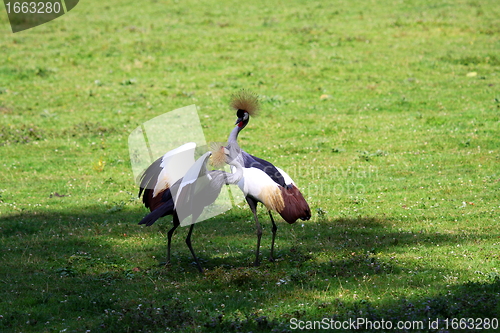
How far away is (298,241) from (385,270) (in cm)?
254

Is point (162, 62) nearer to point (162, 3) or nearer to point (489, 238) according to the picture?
point (162, 3)

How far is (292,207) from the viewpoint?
1012cm

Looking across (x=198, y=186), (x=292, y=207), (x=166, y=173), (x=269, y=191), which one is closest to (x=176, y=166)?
(x=166, y=173)

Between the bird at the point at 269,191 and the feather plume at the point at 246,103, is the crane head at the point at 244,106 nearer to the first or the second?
the feather plume at the point at 246,103

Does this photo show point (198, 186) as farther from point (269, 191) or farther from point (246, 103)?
point (246, 103)

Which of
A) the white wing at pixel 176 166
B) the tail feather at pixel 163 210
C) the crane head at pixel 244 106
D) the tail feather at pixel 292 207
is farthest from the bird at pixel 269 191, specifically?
the tail feather at pixel 163 210

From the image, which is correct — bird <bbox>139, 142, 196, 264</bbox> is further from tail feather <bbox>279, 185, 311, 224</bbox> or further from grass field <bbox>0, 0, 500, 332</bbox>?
tail feather <bbox>279, 185, 311, 224</bbox>

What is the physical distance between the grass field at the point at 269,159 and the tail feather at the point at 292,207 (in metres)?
0.81

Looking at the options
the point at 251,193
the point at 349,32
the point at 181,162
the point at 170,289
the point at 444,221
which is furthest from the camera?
the point at 349,32

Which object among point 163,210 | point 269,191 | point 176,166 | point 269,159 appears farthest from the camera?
point 269,159

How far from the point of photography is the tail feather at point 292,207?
10.1 metres

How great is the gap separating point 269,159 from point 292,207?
806cm

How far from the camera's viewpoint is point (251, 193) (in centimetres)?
1009

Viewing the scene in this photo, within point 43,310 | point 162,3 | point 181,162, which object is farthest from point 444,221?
point 162,3
